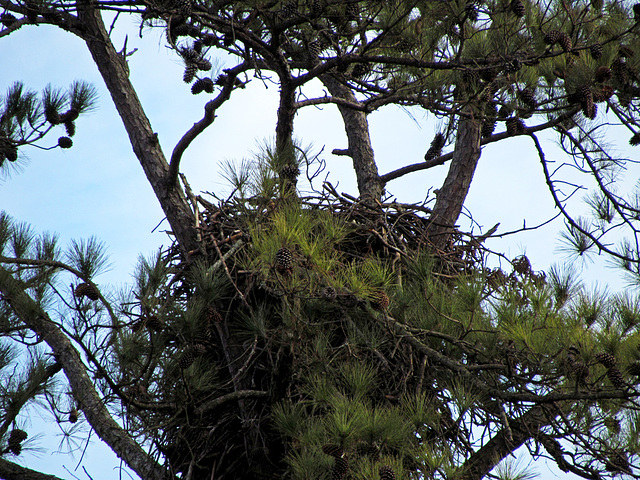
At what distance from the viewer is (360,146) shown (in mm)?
5102

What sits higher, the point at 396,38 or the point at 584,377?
the point at 396,38

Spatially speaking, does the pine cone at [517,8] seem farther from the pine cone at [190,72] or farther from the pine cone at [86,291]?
the pine cone at [86,291]

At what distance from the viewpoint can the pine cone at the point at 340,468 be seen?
2.20 meters

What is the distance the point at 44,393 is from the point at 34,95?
143 cm

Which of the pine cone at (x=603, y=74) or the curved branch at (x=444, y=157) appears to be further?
the curved branch at (x=444, y=157)

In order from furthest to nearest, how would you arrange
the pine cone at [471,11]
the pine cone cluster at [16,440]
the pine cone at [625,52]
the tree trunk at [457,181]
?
the tree trunk at [457,181], the pine cone at [625,52], the pine cone cluster at [16,440], the pine cone at [471,11]

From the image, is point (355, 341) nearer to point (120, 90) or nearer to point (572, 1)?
point (120, 90)

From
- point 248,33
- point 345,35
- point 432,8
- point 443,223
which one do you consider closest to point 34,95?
point 248,33

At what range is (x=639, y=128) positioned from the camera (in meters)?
3.73

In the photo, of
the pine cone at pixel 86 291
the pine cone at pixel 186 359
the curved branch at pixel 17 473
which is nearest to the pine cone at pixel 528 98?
the pine cone at pixel 186 359

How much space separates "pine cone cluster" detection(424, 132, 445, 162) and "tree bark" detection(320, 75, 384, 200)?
0.41 m

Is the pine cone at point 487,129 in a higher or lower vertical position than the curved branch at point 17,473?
higher

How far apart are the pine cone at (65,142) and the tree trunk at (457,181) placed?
74.9 inches

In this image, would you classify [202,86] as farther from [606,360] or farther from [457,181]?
[606,360]
